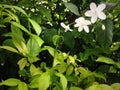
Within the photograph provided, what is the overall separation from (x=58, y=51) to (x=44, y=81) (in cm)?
21

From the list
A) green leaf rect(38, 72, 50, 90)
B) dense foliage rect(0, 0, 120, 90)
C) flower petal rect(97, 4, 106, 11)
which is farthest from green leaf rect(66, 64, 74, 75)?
flower petal rect(97, 4, 106, 11)

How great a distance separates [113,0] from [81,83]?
0.50 metres

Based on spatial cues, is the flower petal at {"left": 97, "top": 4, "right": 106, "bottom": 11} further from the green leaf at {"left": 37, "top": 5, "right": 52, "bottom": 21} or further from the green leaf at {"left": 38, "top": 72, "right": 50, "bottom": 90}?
the green leaf at {"left": 38, "top": 72, "right": 50, "bottom": 90}

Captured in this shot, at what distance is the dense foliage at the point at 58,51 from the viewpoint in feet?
3.42

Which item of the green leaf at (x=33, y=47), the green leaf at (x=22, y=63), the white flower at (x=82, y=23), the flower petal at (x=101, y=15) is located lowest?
the green leaf at (x=22, y=63)

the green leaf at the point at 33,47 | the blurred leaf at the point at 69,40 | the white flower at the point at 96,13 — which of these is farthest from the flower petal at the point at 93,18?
the green leaf at the point at 33,47

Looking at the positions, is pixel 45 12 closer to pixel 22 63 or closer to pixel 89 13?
pixel 89 13

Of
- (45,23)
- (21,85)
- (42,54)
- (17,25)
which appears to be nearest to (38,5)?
(45,23)

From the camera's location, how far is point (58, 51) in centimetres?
115

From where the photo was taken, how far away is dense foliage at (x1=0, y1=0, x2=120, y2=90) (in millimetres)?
1041

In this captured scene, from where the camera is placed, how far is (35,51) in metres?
1.07

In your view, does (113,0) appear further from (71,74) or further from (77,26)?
(71,74)

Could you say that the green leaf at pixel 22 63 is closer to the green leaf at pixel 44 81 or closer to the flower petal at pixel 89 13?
the green leaf at pixel 44 81

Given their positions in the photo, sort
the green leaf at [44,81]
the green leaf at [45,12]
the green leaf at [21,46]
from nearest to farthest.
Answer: the green leaf at [44,81] → the green leaf at [21,46] → the green leaf at [45,12]
